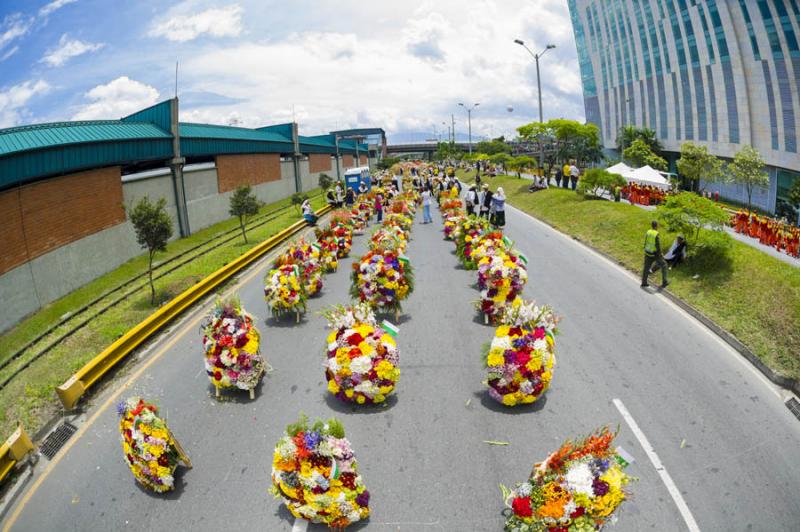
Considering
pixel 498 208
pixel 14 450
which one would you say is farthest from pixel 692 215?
pixel 14 450

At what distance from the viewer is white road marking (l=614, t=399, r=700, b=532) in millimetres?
5289

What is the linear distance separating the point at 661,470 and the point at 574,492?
6.99 feet

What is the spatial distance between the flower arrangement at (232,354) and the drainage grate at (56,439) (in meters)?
2.22

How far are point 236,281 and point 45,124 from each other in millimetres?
9586

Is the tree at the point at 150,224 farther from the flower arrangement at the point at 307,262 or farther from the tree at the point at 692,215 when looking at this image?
the tree at the point at 692,215

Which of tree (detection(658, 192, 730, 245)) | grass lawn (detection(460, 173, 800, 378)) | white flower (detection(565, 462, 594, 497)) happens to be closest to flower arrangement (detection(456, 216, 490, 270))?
grass lawn (detection(460, 173, 800, 378))

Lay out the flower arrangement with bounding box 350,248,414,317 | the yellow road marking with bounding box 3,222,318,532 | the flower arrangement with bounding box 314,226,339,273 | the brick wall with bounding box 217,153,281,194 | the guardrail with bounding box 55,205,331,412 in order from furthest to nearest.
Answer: the brick wall with bounding box 217,153,281,194 → the flower arrangement with bounding box 314,226,339,273 → the flower arrangement with bounding box 350,248,414,317 → the guardrail with bounding box 55,205,331,412 → the yellow road marking with bounding box 3,222,318,532

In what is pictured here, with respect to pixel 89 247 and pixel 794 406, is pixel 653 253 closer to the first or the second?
pixel 794 406

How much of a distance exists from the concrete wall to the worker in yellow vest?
1677 centimetres

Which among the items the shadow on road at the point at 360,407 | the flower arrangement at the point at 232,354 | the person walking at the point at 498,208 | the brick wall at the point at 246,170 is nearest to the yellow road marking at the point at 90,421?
the flower arrangement at the point at 232,354

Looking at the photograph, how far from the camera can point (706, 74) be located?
48.4 meters

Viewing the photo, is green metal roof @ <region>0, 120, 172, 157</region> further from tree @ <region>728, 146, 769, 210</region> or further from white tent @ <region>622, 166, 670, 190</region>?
tree @ <region>728, 146, 769, 210</region>

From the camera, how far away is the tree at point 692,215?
13352mm

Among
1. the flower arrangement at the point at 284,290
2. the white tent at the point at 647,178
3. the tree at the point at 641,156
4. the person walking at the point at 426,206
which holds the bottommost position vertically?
the flower arrangement at the point at 284,290
